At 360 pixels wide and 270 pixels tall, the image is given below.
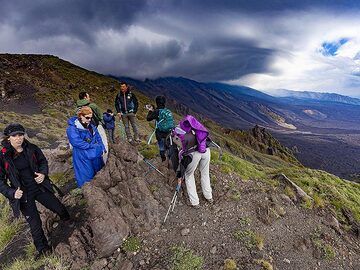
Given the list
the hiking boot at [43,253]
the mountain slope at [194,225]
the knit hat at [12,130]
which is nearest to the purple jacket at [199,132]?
the mountain slope at [194,225]

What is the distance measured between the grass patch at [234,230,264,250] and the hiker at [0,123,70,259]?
18.8 ft

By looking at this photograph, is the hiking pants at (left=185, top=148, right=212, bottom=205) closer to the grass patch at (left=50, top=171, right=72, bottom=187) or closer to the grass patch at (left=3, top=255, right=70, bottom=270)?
the grass patch at (left=3, top=255, right=70, bottom=270)

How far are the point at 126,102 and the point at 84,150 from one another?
17.8 feet

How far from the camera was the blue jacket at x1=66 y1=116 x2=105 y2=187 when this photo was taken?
838 cm

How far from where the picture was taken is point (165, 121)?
1045 centimetres

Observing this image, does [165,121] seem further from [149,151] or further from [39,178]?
[39,178]

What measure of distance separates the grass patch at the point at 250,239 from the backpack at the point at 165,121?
451 centimetres

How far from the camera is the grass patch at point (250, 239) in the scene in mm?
8555

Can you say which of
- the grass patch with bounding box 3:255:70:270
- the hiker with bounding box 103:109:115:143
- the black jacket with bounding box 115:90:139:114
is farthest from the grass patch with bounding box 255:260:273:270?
the hiker with bounding box 103:109:115:143

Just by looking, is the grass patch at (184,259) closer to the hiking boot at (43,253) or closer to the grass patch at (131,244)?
the grass patch at (131,244)

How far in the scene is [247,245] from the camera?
8.53 m

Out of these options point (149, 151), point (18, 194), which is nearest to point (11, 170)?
point (18, 194)

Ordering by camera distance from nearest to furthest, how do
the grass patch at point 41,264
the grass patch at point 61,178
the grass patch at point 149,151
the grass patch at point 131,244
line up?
the grass patch at point 41,264 < the grass patch at point 131,244 < the grass patch at point 61,178 < the grass patch at point 149,151

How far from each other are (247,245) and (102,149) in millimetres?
5704
